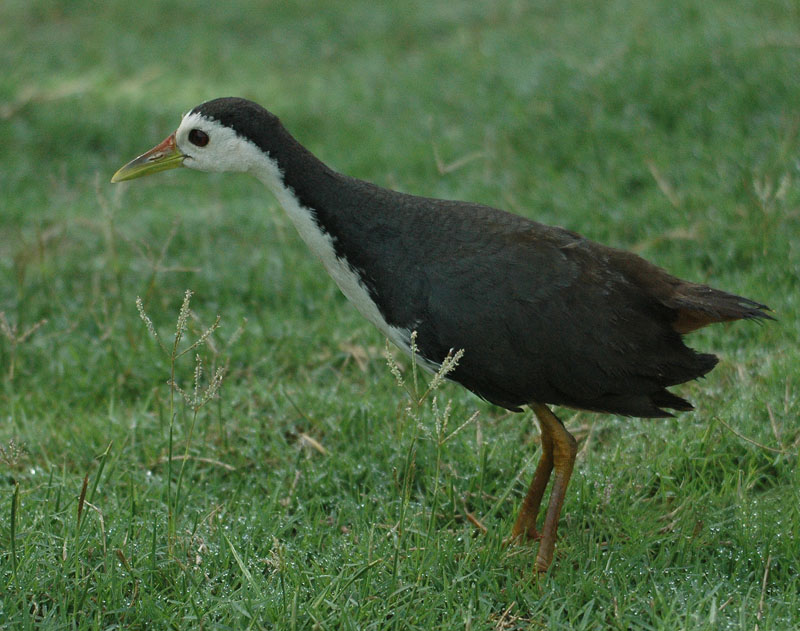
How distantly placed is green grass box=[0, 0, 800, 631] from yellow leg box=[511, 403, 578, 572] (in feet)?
0.26

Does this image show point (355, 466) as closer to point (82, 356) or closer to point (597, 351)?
point (597, 351)

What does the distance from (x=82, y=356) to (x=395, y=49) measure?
5055mm

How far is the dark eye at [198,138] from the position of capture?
11.3ft

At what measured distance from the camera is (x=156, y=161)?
3594 mm

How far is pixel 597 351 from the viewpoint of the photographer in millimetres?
3119

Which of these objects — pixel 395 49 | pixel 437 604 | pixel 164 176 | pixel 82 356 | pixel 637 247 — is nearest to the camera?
pixel 437 604

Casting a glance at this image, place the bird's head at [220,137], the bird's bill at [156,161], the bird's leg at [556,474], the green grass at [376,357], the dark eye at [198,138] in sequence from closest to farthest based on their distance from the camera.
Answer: the green grass at [376,357]
the bird's leg at [556,474]
the bird's head at [220,137]
the dark eye at [198,138]
the bird's bill at [156,161]

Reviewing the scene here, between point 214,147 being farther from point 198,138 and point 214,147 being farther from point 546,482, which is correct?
point 546,482

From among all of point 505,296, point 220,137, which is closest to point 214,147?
point 220,137

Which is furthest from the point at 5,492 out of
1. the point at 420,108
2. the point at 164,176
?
the point at 420,108

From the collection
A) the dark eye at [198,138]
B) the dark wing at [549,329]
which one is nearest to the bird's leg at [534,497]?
the dark wing at [549,329]

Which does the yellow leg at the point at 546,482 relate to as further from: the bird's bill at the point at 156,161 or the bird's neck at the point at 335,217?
the bird's bill at the point at 156,161

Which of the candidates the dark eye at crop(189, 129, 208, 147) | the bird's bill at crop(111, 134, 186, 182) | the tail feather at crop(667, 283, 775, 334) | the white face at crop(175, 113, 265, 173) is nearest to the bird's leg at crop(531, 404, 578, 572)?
the tail feather at crop(667, 283, 775, 334)

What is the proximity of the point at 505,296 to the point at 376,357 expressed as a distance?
1500 mm
